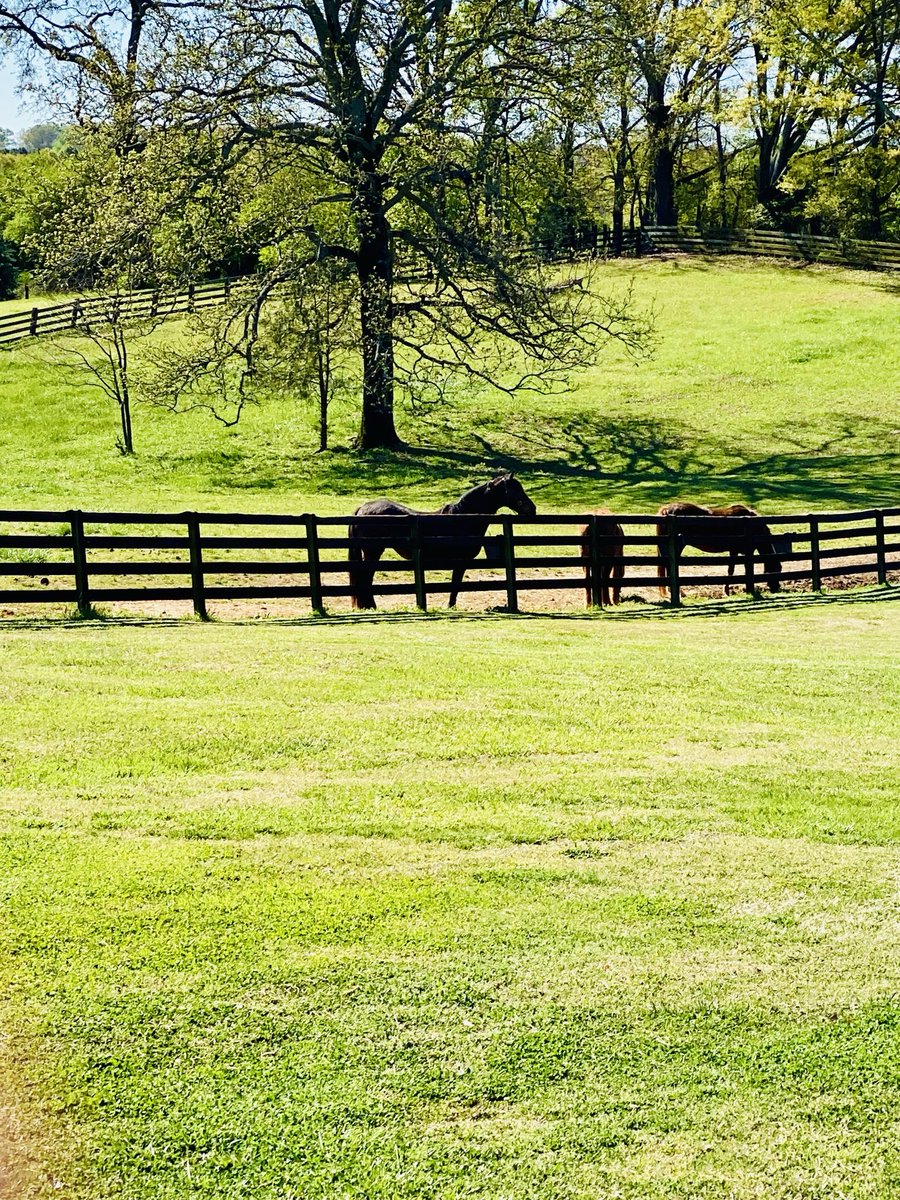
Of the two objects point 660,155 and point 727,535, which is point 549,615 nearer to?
point 727,535

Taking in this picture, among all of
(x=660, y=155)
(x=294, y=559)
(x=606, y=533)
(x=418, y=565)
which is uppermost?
(x=660, y=155)

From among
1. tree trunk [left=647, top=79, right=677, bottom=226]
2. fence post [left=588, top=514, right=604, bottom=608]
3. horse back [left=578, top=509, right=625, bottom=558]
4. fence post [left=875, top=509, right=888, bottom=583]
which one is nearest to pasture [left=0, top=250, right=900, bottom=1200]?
fence post [left=588, top=514, right=604, bottom=608]

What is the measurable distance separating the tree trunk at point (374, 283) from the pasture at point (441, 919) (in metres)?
17.1

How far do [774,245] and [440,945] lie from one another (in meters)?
54.5


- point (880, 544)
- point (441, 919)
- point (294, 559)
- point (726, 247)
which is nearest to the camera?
point (441, 919)

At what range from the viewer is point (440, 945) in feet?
17.8

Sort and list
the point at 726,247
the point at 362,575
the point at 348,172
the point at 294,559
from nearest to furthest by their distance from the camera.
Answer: the point at 362,575 → the point at 294,559 → the point at 348,172 → the point at 726,247

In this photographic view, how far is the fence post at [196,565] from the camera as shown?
13.9m

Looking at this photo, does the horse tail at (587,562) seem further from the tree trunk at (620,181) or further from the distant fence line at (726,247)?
the tree trunk at (620,181)

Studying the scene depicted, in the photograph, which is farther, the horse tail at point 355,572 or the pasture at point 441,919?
the horse tail at point 355,572

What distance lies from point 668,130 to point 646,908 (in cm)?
5328

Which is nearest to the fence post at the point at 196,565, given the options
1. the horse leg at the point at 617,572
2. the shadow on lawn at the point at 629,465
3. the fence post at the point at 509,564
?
the fence post at the point at 509,564

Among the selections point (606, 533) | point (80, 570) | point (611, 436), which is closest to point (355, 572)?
point (80, 570)

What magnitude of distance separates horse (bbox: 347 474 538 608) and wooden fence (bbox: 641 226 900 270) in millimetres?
40301
